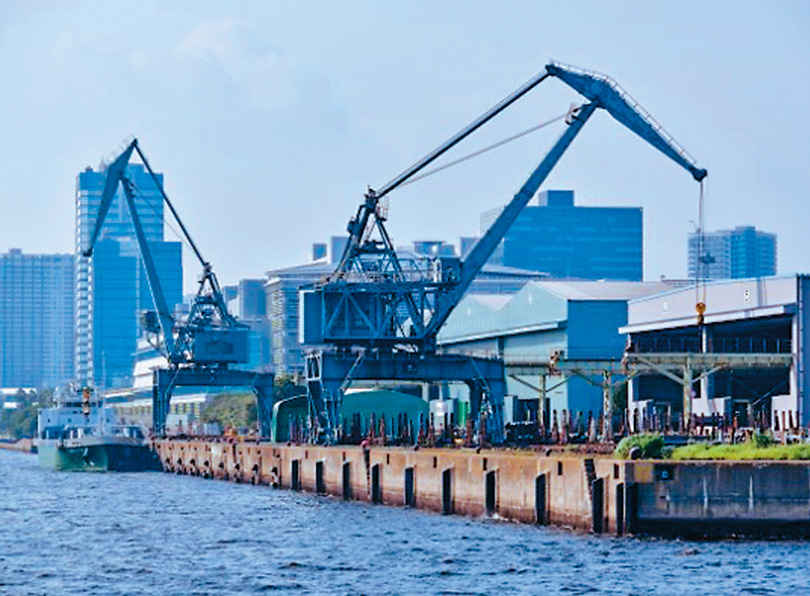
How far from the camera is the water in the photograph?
196 ft

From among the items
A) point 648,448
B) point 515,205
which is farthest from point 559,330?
point 648,448

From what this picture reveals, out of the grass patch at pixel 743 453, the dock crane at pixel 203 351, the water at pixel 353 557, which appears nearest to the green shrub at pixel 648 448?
the grass patch at pixel 743 453

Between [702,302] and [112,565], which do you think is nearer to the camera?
[112,565]

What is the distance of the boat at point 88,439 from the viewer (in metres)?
160

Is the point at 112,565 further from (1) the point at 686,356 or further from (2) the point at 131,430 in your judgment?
(2) the point at 131,430

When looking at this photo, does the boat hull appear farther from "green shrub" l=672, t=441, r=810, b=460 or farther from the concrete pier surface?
"green shrub" l=672, t=441, r=810, b=460

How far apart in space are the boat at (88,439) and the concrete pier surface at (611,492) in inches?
2589

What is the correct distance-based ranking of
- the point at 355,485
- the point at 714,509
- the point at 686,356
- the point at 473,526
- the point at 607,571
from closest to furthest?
the point at 607,571, the point at 714,509, the point at 473,526, the point at 355,485, the point at 686,356

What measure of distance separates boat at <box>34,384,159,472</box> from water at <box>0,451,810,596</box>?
6419 centimetres

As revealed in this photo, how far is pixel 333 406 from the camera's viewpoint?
122 meters

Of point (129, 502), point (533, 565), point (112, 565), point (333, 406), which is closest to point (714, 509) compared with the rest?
point (533, 565)

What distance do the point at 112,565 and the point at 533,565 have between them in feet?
47.9

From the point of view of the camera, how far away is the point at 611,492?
6919 cm

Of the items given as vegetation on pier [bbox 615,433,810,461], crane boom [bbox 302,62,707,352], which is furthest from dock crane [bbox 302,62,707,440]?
vegetation on pier [bbox 615,433,810,461]
